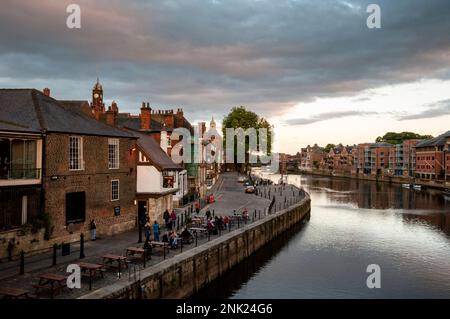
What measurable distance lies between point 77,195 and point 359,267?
73.1 ft

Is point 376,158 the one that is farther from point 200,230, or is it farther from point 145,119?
point 200,230

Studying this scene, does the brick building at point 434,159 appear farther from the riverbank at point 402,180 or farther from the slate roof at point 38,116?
the slate roof at point 38,116

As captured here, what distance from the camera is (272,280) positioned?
30328mm

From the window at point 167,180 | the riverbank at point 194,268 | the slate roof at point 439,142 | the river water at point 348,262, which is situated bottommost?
the river water at point 348,262

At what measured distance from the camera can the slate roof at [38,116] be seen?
82.5ft

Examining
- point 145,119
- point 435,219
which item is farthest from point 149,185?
point 435,219

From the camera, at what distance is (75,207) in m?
27.3

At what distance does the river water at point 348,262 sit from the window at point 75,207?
30.5 ft

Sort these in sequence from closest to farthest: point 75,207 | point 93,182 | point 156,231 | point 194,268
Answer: point 194,268 < point 75,207 < point 156,231 < point 93,182

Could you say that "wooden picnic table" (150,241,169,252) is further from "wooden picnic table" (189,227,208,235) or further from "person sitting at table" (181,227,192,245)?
"wooden picnic table" (189,227,208,235)

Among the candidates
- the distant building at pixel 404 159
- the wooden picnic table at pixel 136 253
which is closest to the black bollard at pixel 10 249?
the wooden picnic table at pixel 136 253

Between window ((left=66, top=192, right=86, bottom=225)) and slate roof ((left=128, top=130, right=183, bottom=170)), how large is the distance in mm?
8269

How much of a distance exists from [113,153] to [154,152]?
734cm

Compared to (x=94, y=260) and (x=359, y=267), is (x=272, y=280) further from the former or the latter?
(x=94, y=260)
